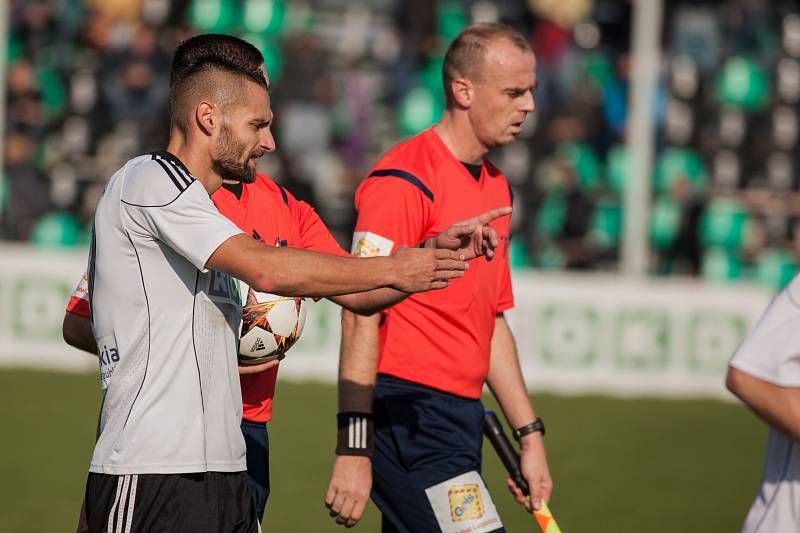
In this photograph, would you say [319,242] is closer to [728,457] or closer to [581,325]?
[728,457]

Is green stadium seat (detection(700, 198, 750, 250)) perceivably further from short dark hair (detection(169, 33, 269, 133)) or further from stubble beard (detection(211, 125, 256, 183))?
stubble beard (detection(211, 125, 256, 183))

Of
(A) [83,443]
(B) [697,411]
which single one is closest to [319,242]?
(A) [83,443]

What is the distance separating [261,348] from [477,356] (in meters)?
0.97

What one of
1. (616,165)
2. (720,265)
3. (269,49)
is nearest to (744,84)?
(616,165)

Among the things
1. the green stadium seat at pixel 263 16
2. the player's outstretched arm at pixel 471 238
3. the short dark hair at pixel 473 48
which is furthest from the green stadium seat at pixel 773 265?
the player's outstretched arm at pixel 471 238

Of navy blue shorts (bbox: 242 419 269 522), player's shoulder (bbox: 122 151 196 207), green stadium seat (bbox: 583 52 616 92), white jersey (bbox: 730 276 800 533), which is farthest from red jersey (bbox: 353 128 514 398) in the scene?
green stadium seat (bbox: 583 52 616 92)

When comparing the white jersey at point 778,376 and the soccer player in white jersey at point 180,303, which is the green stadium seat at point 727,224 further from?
the soccer player in white jersey at point 180,303

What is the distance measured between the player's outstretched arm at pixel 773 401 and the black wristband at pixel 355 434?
1302 millimetres

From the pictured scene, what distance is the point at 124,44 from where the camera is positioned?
15.8m

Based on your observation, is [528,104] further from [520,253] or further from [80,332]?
[520,253]

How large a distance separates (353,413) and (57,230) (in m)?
11.7

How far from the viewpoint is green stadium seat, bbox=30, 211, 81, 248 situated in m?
15.0

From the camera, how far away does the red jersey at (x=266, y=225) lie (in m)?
3.99

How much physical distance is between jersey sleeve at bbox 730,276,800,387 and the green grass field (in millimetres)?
4324
